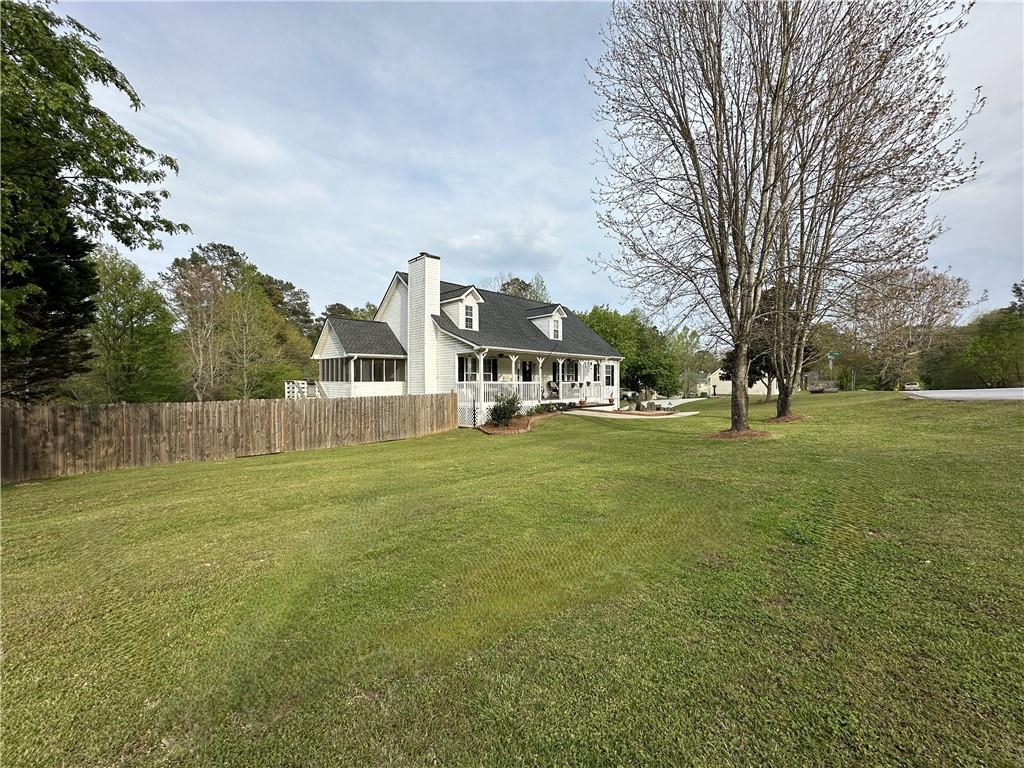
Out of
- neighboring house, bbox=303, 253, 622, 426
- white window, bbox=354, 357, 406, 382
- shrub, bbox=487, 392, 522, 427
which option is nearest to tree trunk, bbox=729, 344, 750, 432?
shrub, bbox=487, 392, 522, 427

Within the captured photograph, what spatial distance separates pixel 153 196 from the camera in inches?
352

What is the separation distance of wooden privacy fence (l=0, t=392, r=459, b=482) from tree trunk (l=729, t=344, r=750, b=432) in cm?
1073

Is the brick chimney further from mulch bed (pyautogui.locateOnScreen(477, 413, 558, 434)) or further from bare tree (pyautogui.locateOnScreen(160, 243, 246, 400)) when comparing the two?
bare tree (pyautogui.locateOnScreen(160, 243, 246, 400))

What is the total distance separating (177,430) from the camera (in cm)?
1080

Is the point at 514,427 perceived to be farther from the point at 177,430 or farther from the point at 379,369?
the point at 177,430

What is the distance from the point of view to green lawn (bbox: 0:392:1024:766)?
185 centimetres

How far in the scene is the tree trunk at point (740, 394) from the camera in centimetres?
1065

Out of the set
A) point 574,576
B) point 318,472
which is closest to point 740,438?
point 574,576

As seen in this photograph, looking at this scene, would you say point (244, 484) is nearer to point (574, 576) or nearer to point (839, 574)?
point (574, 576)

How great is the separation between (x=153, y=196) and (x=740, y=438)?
14620 millimetres

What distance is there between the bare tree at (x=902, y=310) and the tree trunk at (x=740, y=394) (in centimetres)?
283

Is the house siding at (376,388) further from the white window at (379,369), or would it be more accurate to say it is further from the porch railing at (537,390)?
the porch railing at (537,390)

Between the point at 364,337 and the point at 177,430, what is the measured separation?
985cm

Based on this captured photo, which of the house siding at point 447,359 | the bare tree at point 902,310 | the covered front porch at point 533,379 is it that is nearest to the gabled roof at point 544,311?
the covered front porch at point 533,379
